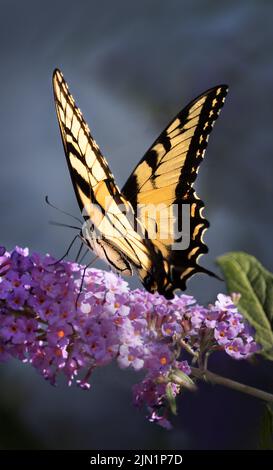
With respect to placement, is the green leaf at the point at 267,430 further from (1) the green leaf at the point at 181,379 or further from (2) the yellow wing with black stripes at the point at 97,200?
(2) the yellow wing with black stripes at the point at 97,200

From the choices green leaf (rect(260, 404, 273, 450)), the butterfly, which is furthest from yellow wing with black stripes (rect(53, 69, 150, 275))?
green leaf (rect(260, 404, 273, 450))

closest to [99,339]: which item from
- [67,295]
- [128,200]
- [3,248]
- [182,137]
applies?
[67,295]

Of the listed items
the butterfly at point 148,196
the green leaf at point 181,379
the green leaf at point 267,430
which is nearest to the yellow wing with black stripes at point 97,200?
the butterfly at point 148,196

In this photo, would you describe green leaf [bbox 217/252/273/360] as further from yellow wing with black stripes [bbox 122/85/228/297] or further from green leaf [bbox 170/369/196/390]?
yellow wing with black stripes [bbox 122/85/228/297]

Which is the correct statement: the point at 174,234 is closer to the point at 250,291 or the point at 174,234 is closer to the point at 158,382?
the point at 158,382

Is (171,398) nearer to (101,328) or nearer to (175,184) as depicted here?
(101,328)

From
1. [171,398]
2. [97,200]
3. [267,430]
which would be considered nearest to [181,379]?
[171,398]
